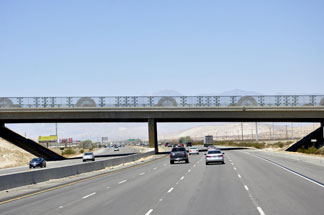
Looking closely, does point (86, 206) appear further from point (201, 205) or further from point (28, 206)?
point (201, 205)

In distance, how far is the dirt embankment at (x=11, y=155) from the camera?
6581cm

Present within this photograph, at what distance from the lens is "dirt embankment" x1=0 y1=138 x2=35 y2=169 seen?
6581 cm

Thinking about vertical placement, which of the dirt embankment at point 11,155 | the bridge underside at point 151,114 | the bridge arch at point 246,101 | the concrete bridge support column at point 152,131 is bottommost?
the dirt embankment at point 11,155

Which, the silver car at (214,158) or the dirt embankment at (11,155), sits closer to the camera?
the silver car at (214,158)

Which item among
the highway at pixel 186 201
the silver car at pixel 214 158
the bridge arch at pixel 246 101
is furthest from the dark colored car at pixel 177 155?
the bridge arch at pixel 246 101

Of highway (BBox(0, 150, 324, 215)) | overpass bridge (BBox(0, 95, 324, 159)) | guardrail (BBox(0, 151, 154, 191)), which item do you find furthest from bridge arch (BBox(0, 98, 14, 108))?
highway (BBox(0, 150, 324, 215))

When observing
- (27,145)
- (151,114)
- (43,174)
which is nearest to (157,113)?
(151,114)

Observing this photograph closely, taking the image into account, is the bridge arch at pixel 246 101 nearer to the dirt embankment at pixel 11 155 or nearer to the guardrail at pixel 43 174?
the dirt embankment at pixel 11 155

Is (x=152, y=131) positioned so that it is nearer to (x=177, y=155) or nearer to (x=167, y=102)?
(x=167, y=102)

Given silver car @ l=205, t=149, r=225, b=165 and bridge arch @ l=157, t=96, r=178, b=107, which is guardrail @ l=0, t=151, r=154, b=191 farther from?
bridge arch @ l=157, t=96, r=178, b=107

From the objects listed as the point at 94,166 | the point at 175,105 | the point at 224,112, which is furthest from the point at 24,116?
the point at 94,166

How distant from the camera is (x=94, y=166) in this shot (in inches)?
1572

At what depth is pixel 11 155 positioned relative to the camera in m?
68.8

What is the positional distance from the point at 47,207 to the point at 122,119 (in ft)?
205
